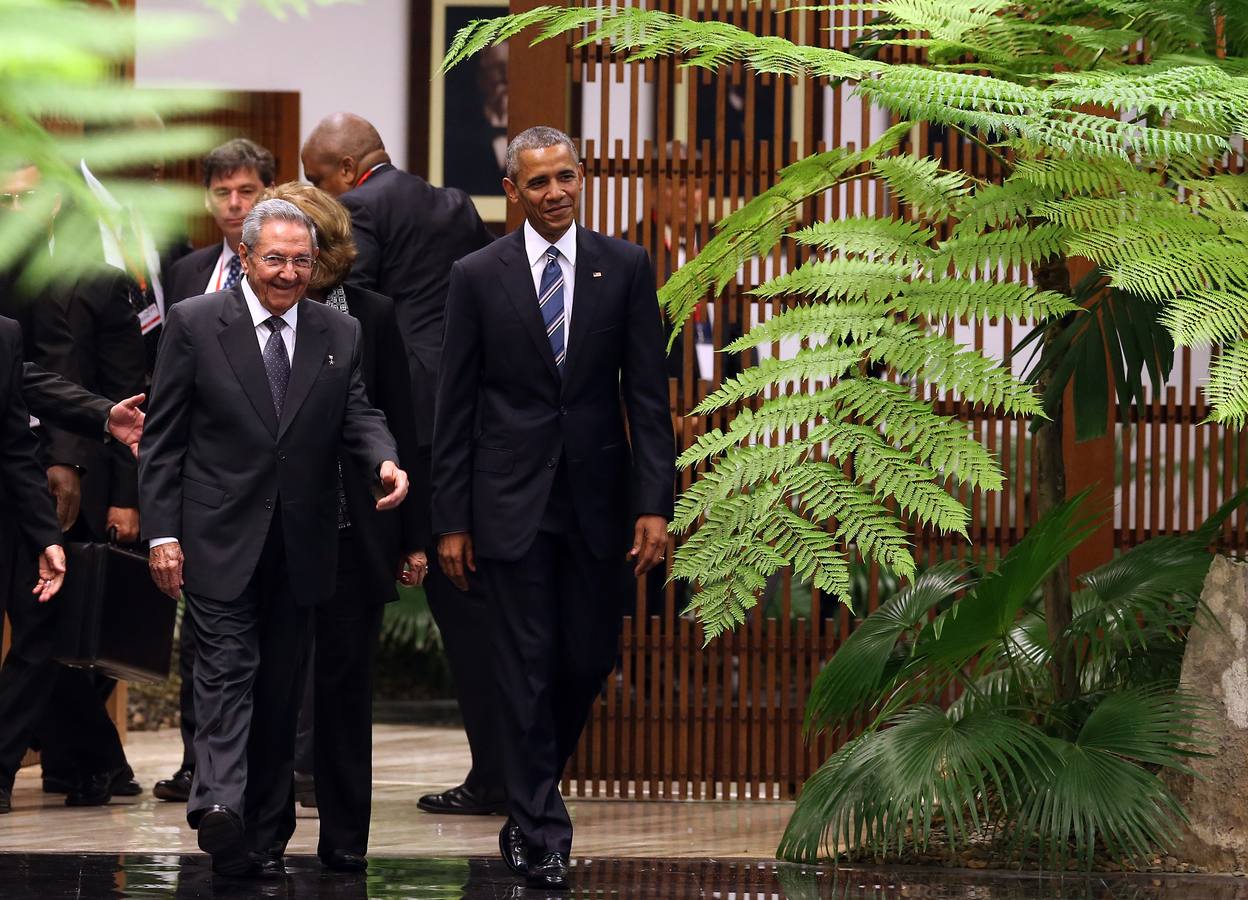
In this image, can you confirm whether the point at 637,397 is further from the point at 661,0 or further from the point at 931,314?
the point at 661,0

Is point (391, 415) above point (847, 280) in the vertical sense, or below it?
below

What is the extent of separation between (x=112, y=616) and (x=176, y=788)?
907mm

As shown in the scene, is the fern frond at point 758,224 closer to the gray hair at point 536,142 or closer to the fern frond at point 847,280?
the fern frond at point 847,280

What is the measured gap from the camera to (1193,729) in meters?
5.34

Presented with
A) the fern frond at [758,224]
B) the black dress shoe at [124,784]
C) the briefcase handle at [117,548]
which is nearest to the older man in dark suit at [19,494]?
the briefcase handle at [117,548]

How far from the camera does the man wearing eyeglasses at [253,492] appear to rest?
5195 millimetres

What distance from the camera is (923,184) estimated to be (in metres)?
5.57

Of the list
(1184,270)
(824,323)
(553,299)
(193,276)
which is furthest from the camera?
(193,276)

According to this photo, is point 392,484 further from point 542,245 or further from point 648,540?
point 542,245

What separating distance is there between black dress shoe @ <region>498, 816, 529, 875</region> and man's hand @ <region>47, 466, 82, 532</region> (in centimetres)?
240

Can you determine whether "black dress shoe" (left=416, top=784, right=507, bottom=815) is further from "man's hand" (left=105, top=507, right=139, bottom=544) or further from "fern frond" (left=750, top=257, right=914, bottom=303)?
"fern frond" (left=750, top=257, right=914, bottom=303)

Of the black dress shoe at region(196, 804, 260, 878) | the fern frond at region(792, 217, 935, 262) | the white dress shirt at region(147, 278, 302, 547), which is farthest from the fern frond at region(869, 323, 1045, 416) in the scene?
the black dress shoe at region(196, 804, 260, 878)

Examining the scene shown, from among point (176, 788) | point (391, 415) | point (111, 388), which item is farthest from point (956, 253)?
point (176, 788)

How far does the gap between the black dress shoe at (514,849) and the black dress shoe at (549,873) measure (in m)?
0.04
